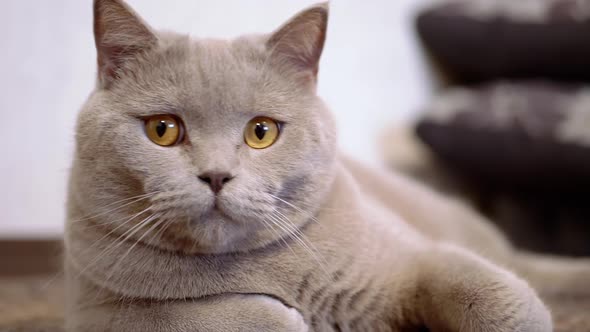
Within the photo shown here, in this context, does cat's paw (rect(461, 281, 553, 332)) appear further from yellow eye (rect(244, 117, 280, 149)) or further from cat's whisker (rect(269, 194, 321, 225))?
yellow eye (rect(244, 117, 280, 149))

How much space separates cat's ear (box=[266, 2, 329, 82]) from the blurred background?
0.40 meters

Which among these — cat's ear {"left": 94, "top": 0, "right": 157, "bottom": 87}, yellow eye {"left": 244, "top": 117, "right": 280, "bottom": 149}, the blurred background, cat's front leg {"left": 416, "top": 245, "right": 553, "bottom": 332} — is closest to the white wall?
the blurred background

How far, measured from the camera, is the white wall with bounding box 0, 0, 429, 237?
1533 mm

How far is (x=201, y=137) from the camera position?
940 millimetres

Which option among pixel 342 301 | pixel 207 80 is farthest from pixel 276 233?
pixel 207 80

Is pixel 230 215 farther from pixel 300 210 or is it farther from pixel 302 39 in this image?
pixel 302 39

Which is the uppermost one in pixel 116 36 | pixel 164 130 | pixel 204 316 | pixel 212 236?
pixel 116 36

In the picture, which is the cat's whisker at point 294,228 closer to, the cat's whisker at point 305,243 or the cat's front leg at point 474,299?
the cat's whisker at point 305,243

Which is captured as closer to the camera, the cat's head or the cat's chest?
the cat's head

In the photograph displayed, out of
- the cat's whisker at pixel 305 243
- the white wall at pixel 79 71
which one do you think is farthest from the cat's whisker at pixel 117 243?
the white wall at pixel 79 71

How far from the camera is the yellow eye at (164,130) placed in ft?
3.15

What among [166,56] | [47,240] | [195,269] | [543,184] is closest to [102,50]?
[166,56]

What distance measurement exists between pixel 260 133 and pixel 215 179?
0.47ft

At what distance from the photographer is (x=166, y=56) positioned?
1.02 meters
